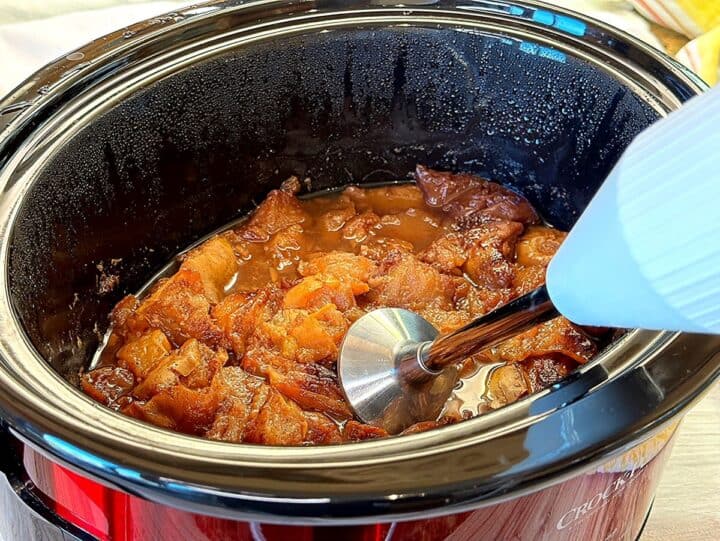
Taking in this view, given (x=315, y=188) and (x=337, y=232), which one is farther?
(x=315, y=188)

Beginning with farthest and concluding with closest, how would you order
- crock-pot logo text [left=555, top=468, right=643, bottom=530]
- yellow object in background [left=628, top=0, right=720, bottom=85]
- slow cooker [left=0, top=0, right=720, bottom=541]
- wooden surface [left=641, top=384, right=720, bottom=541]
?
yellow object in background [left=628, top=0, right=720, bottom=85], wooden surface [left=641, top=384, right=720, bottom=541], crock-pot logo text [left=555, top=468, right=643, bottom=530], slow cooker [left=0, top=0, right=720, bottom=541]

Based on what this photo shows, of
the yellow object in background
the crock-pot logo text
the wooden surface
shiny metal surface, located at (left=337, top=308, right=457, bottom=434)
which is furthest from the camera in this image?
the yellow object in background

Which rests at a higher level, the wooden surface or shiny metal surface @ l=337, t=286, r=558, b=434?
shiny metal surface @ l=337, t=286, r=558, b=434

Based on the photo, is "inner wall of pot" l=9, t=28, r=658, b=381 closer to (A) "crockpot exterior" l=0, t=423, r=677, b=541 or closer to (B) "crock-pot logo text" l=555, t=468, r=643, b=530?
(A) "crockpot exterior" l=0, t=423, r=677, b=541

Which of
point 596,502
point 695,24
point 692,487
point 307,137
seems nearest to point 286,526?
point 596,502

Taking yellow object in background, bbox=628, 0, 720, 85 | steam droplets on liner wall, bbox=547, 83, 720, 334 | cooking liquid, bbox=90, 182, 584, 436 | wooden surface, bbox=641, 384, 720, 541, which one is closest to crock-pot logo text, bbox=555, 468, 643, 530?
steam droplets on liner wall, bbox=547, 83, 720, 334

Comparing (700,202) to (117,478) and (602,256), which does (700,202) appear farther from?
(117,478)

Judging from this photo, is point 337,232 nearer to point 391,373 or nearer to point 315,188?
point 315,188

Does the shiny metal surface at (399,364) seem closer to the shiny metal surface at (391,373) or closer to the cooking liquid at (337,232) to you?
the shiny metal surface at (391,373)
